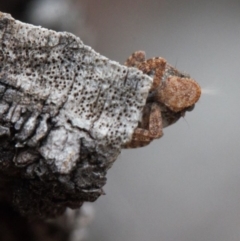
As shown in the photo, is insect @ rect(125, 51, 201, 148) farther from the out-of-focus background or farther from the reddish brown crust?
the out-of-focus background

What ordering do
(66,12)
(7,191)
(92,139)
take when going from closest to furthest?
(92,139), (7,191), (66,12)

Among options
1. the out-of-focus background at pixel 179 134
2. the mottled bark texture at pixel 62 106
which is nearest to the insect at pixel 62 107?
the mottled bark texture at pixel 62 106

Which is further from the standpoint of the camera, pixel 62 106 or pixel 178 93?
pixel 178 93

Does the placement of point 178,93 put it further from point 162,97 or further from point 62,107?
point 62,107

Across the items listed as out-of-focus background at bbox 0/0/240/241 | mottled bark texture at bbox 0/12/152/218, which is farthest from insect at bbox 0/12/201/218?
out-of-focus background at bbox 0/0/240/241

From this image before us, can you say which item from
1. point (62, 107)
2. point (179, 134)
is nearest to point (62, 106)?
point (62, 107)

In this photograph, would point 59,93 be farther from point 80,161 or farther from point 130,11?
point 130,11

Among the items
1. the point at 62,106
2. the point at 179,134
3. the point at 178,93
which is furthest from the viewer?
the point at 179,134

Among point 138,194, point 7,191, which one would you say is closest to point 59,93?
point 7,191
